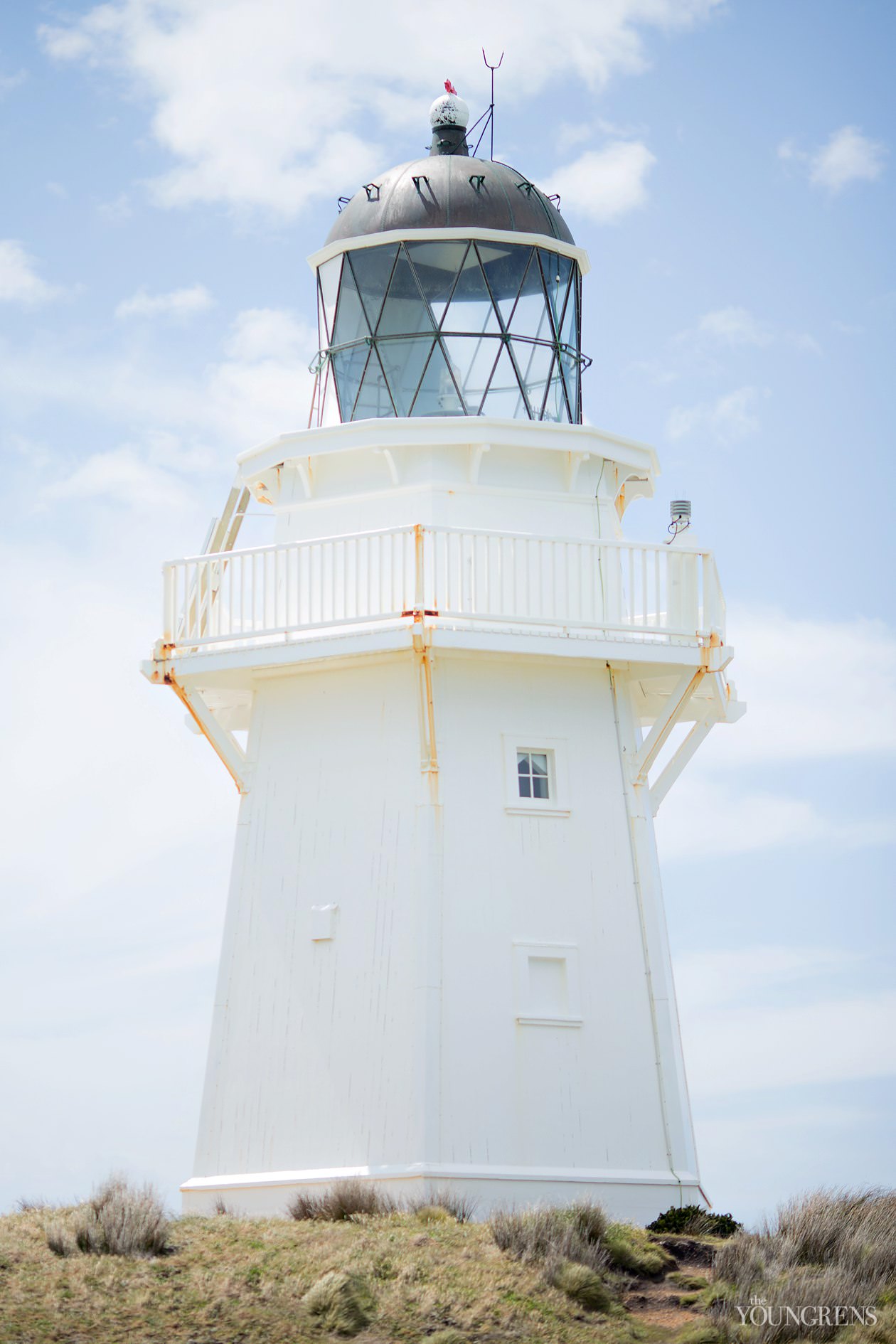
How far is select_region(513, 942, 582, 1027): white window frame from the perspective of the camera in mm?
16812

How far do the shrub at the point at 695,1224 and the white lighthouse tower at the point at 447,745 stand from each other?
0.44 meters

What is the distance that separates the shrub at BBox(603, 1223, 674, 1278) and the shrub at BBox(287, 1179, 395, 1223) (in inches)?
73.5

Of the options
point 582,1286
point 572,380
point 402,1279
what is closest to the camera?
point 402,1279

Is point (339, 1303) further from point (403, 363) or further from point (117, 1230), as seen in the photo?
point (403, 363)

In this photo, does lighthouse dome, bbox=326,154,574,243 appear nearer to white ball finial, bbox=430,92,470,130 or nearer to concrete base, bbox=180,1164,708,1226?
white ball finial, bbox=430,92,470,130

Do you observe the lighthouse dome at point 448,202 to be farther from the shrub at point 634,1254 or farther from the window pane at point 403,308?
the shrub at point 634,1254

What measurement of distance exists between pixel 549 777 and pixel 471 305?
5.22 metres

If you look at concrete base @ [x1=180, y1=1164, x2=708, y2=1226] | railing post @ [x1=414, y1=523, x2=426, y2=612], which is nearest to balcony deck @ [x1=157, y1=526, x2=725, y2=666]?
railing post @ [x1=414, y1=523, x2=426, y2=612]

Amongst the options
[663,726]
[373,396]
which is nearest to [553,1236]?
[663,726]

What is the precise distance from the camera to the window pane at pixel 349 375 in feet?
63.7

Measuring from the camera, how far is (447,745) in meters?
17.5

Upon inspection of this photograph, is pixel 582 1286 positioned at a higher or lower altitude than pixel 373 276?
lower

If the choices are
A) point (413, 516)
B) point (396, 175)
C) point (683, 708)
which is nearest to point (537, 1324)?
point (683, 708)

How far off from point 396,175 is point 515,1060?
9615 mm
